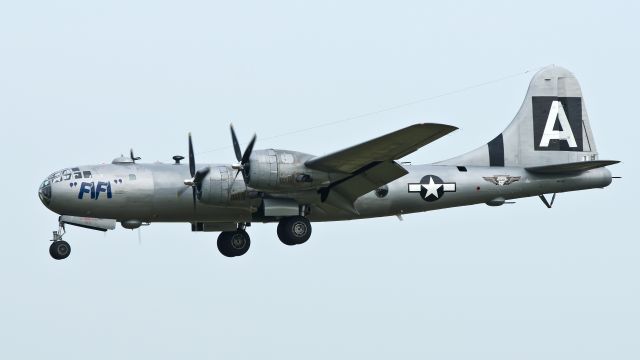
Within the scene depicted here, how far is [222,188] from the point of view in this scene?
3606cm

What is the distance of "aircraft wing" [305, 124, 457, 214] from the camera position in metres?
33.1

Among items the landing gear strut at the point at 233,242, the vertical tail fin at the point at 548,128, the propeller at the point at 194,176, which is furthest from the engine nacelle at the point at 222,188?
the vertical tail fin at the point at 548,128

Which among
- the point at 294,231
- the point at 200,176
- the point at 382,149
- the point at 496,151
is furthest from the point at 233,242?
the point at 496,151

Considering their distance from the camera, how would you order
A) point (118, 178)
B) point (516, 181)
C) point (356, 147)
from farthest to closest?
1. point (516, 181)
2. point (118, 178)
3. point (356, 147)

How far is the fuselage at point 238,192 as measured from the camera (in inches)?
1431

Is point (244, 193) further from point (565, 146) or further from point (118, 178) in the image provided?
point (565, 146)

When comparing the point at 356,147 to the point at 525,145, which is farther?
the point at 525,145

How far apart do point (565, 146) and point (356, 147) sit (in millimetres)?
10012

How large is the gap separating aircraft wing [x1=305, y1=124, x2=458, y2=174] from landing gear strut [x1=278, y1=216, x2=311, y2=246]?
6.87 ft

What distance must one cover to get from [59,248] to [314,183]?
7.88 m

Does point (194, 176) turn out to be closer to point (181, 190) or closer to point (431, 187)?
point (181, 190)

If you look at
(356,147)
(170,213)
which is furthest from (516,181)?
(170,213)

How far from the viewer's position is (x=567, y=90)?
41594mm

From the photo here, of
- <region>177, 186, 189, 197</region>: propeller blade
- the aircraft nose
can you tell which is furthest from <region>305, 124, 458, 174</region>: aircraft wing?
the aircraft nose
